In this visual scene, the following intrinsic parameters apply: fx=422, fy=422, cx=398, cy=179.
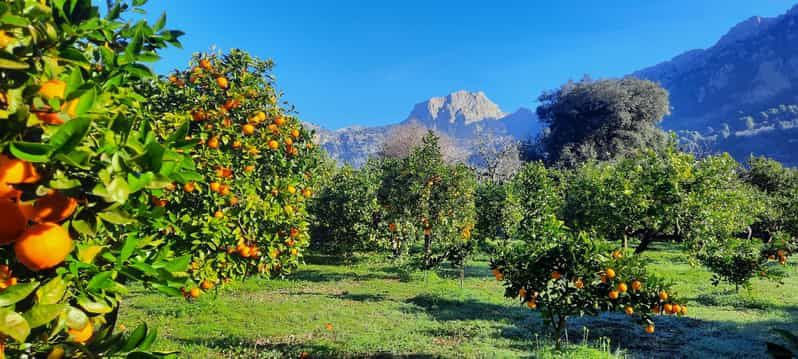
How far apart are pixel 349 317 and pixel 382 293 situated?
306cm

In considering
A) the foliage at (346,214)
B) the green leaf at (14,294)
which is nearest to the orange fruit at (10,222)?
the green leaf at (14,294)

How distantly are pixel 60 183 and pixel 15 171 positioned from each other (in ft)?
0.31

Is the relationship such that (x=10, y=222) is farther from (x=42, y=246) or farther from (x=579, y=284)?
(x=579, y=284)

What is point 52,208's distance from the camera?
Answer: 118 centimetres

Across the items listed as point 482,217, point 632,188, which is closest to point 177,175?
point 632,188

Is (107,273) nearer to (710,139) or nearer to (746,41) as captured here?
(710,139)

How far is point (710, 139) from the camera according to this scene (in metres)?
115

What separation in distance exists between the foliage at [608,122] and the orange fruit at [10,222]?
4084cm

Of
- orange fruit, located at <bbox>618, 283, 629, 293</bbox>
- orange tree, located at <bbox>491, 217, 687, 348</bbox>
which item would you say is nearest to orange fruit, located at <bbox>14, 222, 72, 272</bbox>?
orange tree, located at <bbox>491, 217, 687, 348</bbox>

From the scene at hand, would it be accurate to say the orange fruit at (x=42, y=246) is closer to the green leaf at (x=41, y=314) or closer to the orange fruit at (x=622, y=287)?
the green leaf at (x=41, y=314)

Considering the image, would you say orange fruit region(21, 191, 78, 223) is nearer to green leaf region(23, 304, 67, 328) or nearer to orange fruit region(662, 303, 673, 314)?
green leaf region(23, 304, 67, 328)

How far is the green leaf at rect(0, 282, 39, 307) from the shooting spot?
1.03 metres

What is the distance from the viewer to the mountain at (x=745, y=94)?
10138 cm

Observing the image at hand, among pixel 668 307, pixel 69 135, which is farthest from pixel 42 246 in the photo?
pixel 668 307
